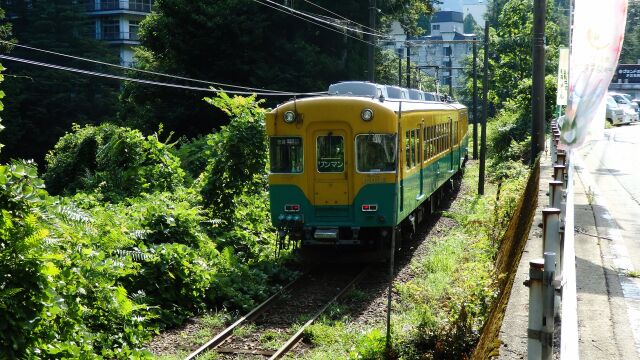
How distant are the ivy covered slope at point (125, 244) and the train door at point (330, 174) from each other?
133 centimetres

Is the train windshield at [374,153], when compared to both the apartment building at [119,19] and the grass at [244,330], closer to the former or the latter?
the grass at [244,330]

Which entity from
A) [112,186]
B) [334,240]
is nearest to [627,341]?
[334,240]

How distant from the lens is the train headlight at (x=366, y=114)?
1180 centimetres

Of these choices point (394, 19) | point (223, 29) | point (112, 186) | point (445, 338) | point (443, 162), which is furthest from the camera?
point (394, 19)

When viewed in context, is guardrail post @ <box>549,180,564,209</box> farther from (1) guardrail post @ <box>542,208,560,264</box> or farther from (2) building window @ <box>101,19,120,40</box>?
(2) building window @ <box>101,19,120,40</box>

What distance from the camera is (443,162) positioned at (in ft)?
60.5

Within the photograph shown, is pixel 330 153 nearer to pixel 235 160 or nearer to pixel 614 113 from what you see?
pixel 235 160

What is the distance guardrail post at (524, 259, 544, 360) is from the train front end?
8710mm

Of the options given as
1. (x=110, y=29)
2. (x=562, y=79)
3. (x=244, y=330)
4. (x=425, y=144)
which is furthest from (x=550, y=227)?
(x=110, y=29)

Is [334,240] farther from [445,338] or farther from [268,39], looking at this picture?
[268,39]

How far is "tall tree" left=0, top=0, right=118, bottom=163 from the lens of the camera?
41000 millimetres

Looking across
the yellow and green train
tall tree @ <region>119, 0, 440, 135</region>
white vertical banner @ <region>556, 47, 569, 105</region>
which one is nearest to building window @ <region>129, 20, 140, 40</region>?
tall tree @ <region>119, 0, 440, 135</region>

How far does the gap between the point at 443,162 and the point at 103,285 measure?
12111 mm

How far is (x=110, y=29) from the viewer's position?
58.8 metres
